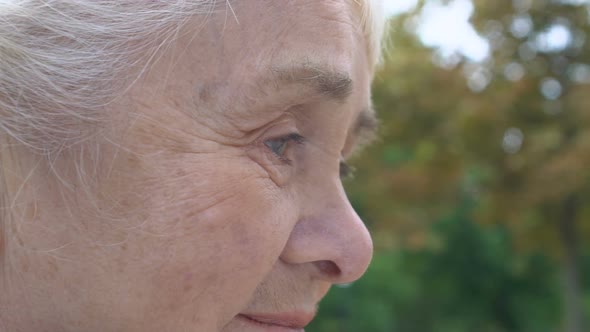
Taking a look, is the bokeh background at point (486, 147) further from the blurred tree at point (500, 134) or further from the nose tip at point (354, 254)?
the nose tip at point (354, 254)

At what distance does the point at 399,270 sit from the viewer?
49.9ft

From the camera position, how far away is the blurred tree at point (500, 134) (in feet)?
35.9

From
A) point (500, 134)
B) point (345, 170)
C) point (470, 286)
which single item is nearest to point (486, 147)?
point (500, 134)

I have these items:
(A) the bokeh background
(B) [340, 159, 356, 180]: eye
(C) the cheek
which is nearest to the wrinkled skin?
(C) the cheek

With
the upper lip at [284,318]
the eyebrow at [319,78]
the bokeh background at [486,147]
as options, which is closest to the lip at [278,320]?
the upper lip at [284,318]

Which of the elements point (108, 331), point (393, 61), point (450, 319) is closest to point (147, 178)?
point (108, 331)

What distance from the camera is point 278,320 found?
160 cm

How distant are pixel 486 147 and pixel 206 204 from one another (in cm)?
1041

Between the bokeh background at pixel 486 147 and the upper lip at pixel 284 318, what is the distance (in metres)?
8.32

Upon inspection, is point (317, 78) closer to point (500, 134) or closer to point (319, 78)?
point (319, 78)

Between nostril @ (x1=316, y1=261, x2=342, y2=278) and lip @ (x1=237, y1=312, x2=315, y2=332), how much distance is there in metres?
0.10

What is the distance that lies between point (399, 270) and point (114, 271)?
14142 millimetres

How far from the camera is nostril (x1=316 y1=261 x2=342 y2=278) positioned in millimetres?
1648

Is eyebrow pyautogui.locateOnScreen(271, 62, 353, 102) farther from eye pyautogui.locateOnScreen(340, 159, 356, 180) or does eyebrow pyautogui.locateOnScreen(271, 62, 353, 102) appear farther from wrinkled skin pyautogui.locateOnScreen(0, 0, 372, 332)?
eye pyautogui.locateOnScreen(340, 159, 356, 180)
